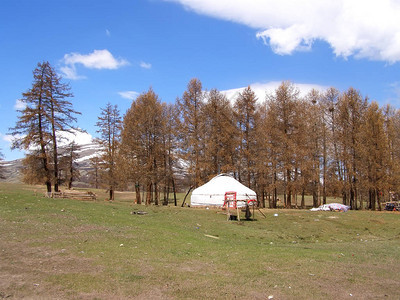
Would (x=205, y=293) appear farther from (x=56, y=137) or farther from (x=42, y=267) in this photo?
(x=56, y=137)

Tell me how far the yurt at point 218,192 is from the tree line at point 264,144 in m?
3.37

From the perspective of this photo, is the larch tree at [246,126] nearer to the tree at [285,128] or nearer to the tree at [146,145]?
the tree at [285,128]

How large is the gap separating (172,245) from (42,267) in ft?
14.0

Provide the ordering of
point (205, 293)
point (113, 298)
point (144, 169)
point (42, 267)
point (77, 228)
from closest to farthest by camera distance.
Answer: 1. point (113, 298)
2. point (205, 293)
3. point (42, 267)
4. point (77, 228)
5. point (144, 169)

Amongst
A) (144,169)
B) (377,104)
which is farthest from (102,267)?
(377,104)

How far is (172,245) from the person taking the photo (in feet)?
34.0

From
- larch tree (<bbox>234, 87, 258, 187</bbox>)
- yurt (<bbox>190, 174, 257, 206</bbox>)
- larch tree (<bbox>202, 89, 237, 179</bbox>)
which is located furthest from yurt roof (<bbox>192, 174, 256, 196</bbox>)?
larch tree (<bbox>234, 87, 258, 187</bbox>)

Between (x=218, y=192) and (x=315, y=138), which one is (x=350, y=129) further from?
(x=218, y=192)

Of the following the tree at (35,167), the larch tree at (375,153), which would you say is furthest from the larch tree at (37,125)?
the larch tree at (375,153)

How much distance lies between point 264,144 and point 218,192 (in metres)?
8.00

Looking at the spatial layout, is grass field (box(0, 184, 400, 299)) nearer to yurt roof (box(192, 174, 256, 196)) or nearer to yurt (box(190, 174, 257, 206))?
yurt (box(190, 174, 257, 206))

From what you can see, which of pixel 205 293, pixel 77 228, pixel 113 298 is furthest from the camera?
pixel 77 228

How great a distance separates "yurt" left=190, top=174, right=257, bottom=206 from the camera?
2938 centimetres

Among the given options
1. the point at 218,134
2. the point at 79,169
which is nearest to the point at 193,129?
the point at 218,134
